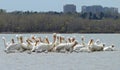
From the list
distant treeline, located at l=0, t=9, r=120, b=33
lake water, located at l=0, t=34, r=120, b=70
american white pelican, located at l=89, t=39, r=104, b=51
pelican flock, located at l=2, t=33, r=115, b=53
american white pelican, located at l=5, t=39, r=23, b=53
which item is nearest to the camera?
lake water, located at l=0, t=34, r=120, b=70

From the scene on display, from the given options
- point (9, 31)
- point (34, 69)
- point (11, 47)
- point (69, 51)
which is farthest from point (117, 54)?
point (9, 31)

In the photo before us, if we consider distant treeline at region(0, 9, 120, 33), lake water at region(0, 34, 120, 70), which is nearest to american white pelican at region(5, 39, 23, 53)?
lake water at region(0, 34, 120, 70)

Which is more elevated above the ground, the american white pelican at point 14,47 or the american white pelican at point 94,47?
the american white pelican at point 14,47

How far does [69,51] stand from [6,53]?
3.68 meters

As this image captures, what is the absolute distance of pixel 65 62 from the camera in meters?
31.8

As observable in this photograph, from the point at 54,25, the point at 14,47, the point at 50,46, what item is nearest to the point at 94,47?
the point at 50,46

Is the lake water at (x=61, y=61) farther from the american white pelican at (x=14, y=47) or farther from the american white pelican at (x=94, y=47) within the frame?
the american white pelican at (x=94, y=47)

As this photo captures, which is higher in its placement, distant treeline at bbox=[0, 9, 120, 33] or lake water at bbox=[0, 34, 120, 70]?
A: lake water at bbox=[0, 34, 120, 70]

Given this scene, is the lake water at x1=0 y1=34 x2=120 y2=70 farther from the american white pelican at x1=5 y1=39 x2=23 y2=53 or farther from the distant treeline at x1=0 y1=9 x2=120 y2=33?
the distant treeline at x1=0 y1=9 x2=120 y2=33

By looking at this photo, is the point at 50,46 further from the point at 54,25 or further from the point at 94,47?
the point at 54,25

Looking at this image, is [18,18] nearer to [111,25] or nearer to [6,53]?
[111,25]

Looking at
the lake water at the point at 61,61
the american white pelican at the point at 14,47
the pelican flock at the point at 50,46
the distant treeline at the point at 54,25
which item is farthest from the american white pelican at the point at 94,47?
the distant treeline at the point at 54,25

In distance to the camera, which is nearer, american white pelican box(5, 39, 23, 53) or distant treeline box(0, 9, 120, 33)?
american white pelican box(5, 39, 23, 53)

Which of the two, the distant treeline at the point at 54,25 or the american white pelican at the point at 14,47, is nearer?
the american white pelican at the point at 14,47
